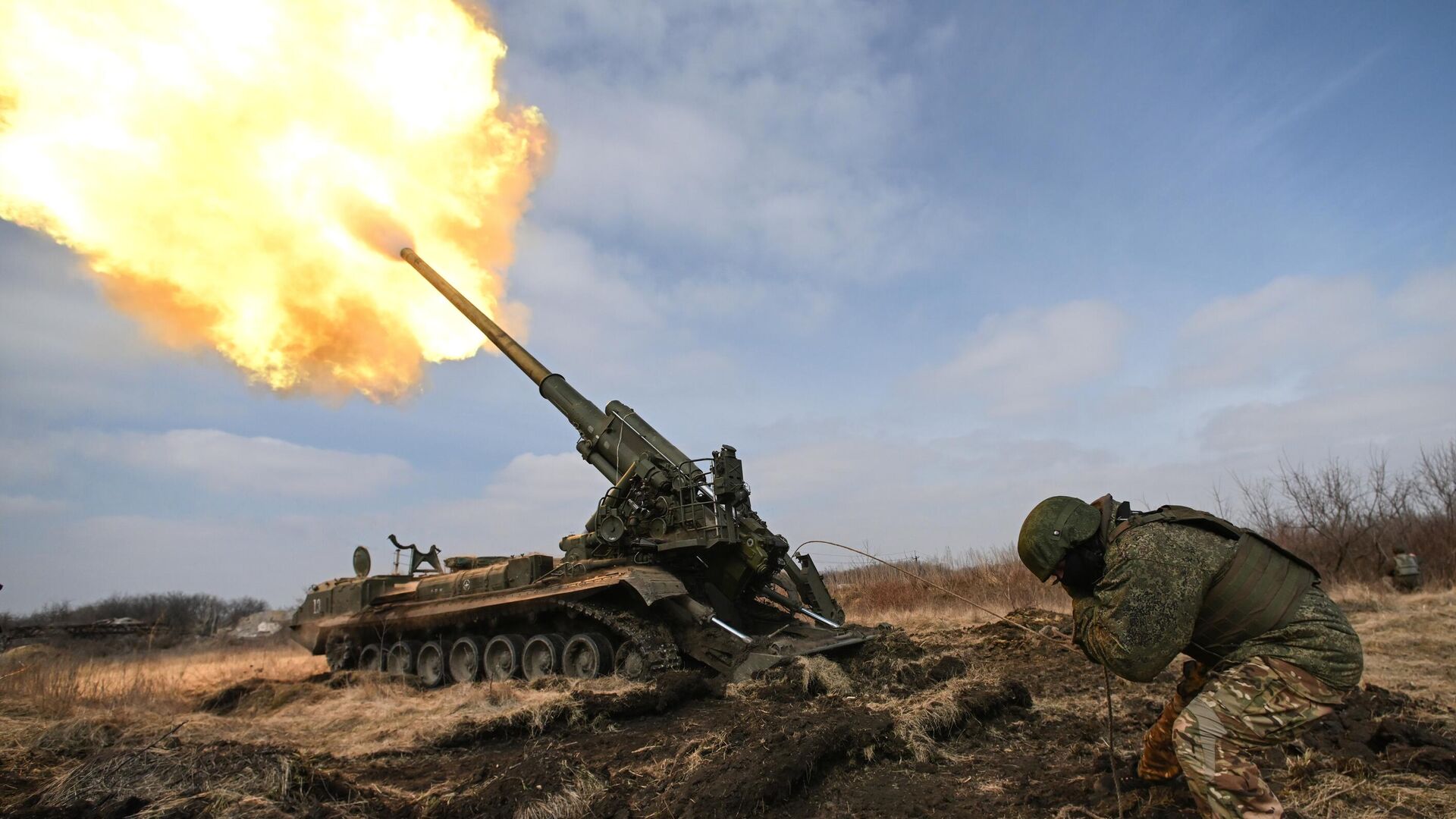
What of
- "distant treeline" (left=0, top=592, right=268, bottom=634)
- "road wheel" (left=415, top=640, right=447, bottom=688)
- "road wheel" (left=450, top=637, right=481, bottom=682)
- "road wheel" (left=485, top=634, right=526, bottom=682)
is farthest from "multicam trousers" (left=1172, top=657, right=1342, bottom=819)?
"distant treeline" (left=0, top=592, right=268, bottom=634)

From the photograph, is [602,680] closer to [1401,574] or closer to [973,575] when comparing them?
[973,575]

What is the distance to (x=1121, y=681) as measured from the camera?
8.22 meters

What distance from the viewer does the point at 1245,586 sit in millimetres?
3537

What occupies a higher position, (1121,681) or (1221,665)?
(1221,665)

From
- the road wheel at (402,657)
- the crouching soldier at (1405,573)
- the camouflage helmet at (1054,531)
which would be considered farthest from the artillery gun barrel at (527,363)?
the crouching soldier at (1405,573)

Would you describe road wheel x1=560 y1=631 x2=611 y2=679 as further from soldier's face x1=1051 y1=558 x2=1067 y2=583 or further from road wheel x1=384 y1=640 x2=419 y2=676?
soldier's face x1=1051 y1=558 x2=1067 y2=583

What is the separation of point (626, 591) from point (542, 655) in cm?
181

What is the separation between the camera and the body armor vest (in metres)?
3.54

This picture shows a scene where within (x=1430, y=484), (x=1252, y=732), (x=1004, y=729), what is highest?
(x=1430, y=484)

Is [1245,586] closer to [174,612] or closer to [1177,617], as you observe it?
Result: [1177,617]

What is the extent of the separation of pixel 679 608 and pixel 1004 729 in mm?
5199

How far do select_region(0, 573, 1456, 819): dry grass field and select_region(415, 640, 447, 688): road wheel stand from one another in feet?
8.11

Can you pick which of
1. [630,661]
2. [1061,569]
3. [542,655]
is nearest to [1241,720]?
[1061,569]

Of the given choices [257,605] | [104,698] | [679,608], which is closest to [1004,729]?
[679,608]
